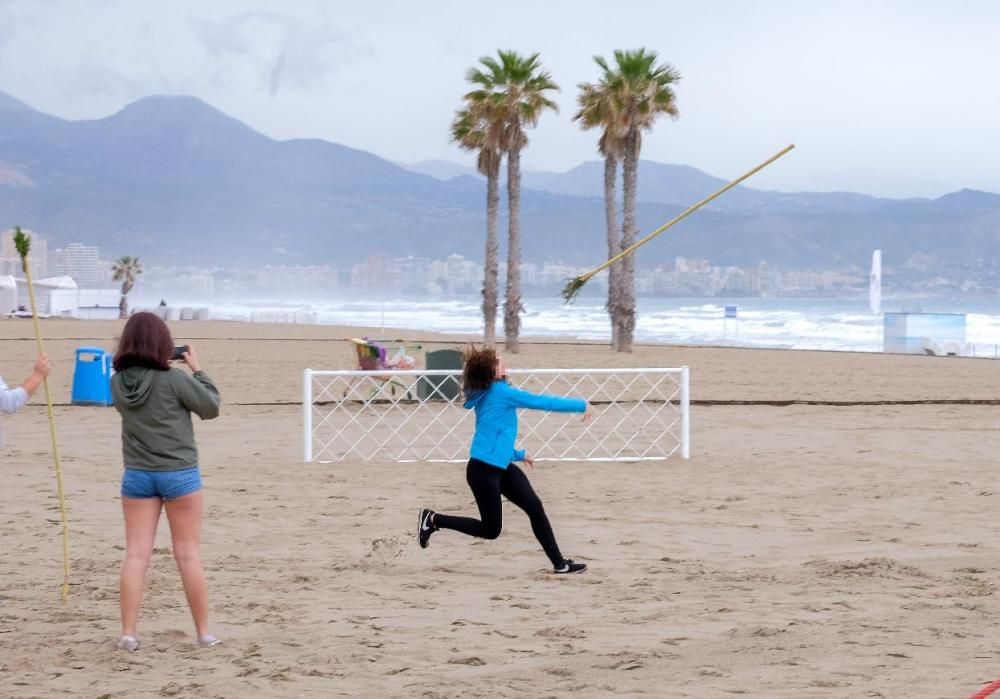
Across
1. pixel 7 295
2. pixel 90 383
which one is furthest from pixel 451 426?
pixel 7 295

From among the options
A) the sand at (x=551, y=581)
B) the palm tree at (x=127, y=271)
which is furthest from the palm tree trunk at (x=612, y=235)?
the palm tree at (x=127, y=271)

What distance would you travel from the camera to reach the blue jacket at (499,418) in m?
6.60

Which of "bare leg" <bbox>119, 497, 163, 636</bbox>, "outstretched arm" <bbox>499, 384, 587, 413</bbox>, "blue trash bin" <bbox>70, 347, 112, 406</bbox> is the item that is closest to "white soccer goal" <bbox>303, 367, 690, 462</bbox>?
"blue trash bin" <bbox>70, 347, 112, 406</bbox>

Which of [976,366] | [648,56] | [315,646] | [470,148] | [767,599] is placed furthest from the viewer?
[470,148]

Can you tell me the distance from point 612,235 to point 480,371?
97.7 feet

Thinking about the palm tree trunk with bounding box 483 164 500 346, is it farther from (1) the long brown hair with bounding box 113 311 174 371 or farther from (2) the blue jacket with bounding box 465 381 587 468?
(1) the long brown hair with bounding box 113 311 174 371

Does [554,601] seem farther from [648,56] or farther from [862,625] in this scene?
[648,56]

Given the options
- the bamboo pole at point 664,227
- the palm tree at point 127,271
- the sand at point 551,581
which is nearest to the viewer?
the sand at point 551,581

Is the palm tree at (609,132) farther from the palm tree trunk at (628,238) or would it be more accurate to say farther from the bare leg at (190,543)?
the bare leg at (190,543)

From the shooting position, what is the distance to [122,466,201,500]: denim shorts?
497cm

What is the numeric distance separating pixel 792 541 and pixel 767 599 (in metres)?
1.68

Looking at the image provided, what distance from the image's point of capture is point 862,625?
18.2 feet

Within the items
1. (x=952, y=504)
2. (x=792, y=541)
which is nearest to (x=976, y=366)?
(x=952, y=504)

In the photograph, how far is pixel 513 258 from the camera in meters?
36.3
